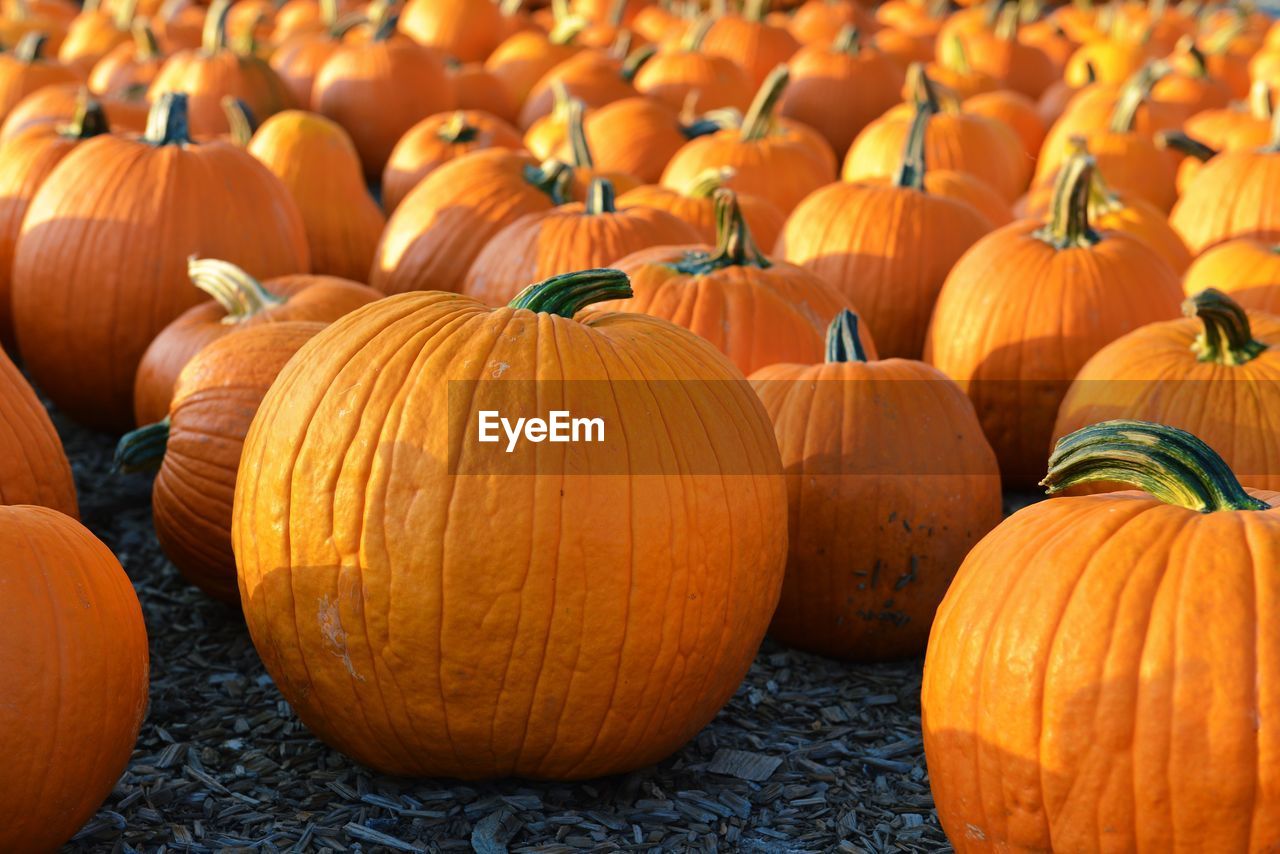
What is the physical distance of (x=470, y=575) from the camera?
2.64m

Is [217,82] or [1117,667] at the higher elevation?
[217,82]

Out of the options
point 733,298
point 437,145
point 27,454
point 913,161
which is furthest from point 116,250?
point 913,161

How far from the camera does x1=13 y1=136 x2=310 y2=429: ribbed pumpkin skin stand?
4.72 metres

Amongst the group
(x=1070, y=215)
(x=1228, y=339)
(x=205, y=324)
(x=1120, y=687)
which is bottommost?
(x=1120, y=687)

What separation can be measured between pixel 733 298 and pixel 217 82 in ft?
16.4

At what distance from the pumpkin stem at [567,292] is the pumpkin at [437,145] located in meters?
4.14

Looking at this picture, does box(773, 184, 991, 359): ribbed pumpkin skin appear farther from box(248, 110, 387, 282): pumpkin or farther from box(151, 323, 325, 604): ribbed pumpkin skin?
box(151, 323, 325, 604): ribbed pumpkin skin

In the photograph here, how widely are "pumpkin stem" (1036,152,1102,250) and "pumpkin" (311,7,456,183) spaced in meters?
4.64

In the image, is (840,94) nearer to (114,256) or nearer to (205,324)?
(114,256)

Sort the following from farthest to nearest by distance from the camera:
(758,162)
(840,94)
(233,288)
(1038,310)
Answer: (840,94) → (758,162) → (1038,310) → (233,288)

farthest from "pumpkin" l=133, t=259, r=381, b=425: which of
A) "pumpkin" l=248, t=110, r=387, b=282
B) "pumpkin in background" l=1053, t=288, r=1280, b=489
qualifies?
"pumpkin in background" l=1053, t=288, r=1280, b=489

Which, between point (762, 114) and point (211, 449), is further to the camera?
point (762, 114)

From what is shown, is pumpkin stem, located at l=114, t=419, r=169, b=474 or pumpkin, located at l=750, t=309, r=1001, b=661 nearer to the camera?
pumpkin, located at l=750, t=309, r=1001, b=661

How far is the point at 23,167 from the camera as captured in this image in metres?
5.39
